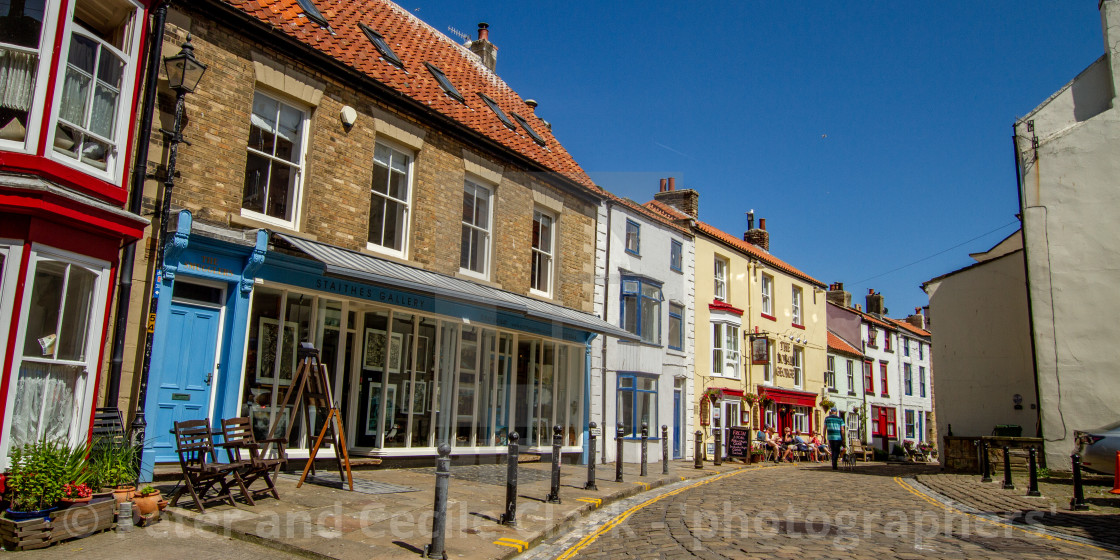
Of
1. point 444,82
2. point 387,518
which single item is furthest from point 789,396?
point 387,518

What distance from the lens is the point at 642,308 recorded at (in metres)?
20.1

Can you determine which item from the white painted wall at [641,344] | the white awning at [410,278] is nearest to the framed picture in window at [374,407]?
the white awning at [410,278]

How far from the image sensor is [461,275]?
13891 mm

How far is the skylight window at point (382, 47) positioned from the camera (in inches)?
543

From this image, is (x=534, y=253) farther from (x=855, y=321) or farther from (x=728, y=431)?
(x=855, y=321)

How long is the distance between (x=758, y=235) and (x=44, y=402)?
94.1ft

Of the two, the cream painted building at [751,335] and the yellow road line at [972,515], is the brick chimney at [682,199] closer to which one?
the cream painted building at [751,335]

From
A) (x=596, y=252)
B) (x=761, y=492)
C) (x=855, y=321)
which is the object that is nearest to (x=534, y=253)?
(x=596, y=252)

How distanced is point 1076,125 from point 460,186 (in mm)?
14111

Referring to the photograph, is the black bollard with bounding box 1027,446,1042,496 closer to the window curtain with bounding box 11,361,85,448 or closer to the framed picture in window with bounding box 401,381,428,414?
the framed picture in window with bounding box 401,381,428,414

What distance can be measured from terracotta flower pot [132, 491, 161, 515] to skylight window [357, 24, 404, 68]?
30.1 ft

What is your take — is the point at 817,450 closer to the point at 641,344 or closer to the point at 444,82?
the point at 641,344

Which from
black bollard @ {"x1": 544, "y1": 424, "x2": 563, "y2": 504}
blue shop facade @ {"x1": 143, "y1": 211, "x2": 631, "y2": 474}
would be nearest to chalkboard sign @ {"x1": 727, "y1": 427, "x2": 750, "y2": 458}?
blue shop facade @ {"x1": 143, "y1": 211, "x2": 631, "y2": 474}

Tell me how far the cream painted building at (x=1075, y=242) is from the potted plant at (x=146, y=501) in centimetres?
1672
